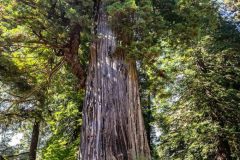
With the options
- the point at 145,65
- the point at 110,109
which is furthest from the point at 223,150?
the point at 110,109

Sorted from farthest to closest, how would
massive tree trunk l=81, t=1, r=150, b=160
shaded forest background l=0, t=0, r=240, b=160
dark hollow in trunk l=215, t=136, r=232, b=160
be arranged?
dark hollow in trunk l=215, t=136, r=232, b=160
shaded forest background l=0, t=0, r=240, b=160
massive tree trunk l=81, t=1, r=150, b=160

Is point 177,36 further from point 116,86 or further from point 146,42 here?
point 116,86

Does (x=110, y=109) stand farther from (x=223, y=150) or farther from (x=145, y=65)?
(x=223, y=150)

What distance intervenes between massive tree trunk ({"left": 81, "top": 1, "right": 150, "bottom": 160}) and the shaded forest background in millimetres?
171

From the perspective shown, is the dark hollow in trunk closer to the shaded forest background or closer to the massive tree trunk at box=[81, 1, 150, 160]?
the shaded forest background

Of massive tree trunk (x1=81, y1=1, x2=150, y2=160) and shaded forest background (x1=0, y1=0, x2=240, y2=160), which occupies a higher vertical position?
shaded forest background (x1=0, y1=0, x2=240, y2=160)

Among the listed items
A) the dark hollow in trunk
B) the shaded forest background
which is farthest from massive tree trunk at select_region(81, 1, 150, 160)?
the dark hollow in trunk

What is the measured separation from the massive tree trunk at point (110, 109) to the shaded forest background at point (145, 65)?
0.56 feet

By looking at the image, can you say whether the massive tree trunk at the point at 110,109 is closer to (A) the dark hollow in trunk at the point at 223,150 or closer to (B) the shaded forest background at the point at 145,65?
(B) the shaded forest background at the point at 145,65

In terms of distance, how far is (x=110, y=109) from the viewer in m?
3.16

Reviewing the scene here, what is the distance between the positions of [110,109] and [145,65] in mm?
1359

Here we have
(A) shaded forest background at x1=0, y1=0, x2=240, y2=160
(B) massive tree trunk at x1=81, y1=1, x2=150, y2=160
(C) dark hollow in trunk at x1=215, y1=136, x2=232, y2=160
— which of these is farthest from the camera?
(C) dark hollow in trunk at x1=215, y1=136, x2=232, y2=160

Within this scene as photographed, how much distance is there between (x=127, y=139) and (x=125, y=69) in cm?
91

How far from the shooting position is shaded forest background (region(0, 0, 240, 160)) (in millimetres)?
3771
